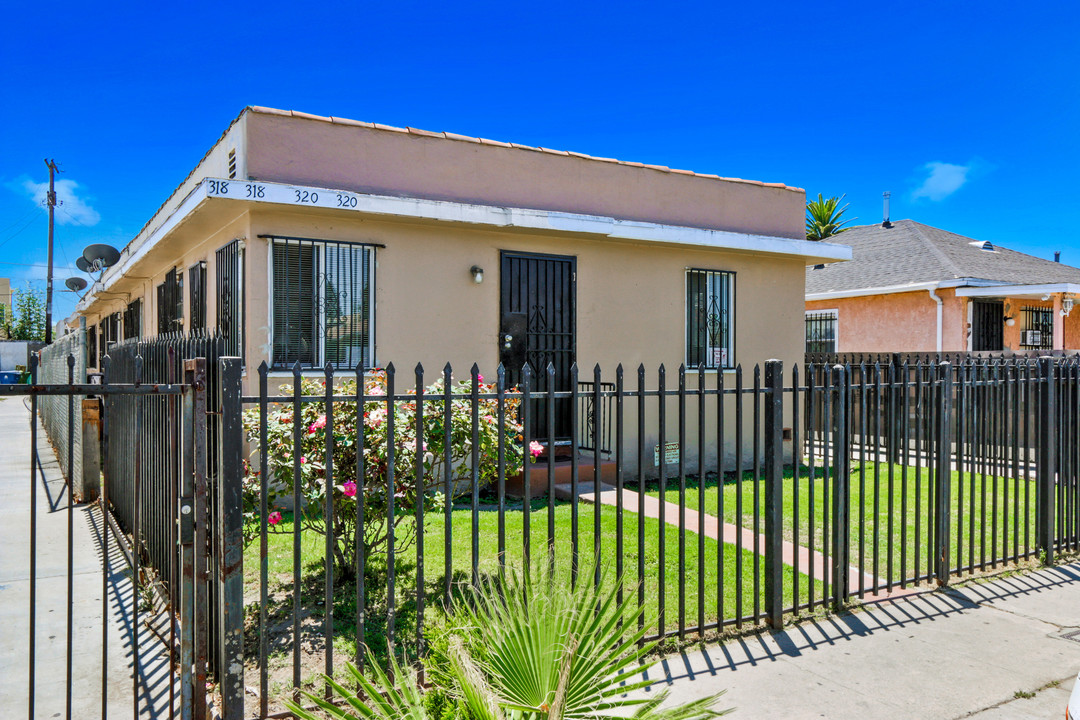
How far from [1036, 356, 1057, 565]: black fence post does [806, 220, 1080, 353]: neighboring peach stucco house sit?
1048 cm

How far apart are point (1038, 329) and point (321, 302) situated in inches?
681

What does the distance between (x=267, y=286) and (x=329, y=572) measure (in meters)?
5.20

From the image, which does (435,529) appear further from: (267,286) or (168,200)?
(168,200)

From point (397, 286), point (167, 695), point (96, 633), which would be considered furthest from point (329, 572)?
point (397, 286)

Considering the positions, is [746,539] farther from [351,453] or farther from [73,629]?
[73,629]

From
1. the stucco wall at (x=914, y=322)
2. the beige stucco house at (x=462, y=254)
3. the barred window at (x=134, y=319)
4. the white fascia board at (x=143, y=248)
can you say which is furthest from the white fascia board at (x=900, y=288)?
the barred window at (x=134, y=319)

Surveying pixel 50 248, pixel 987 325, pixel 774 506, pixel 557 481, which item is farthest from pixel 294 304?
pixel 50 248

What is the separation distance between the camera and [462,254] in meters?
8.98

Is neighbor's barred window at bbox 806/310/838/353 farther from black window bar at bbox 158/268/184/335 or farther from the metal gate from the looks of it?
the metal gate

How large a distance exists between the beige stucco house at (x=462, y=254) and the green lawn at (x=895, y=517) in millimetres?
2424

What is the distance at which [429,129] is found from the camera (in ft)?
28.5

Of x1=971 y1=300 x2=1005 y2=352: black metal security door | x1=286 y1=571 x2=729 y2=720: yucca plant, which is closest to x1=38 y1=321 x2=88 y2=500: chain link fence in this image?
x1=286 y1=571 x2=729 y2=720: yucca plant

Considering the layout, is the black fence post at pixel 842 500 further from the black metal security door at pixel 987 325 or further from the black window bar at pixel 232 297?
the black metal security door at pixel 987 325

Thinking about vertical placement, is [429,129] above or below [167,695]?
above
